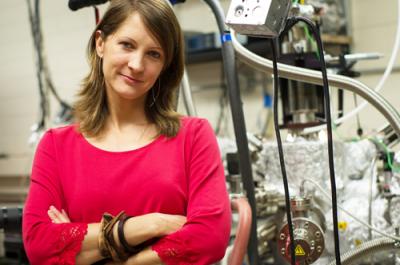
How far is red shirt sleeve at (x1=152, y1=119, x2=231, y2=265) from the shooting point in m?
1.20

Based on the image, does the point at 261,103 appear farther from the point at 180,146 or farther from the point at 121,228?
the point at 121,228

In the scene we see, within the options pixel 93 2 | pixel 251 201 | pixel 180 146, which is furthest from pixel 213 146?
A: pixel 93 2

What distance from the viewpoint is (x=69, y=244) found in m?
1.22

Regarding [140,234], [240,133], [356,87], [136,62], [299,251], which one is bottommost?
[299,251]

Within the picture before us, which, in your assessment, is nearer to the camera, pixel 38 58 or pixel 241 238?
pixel 241 238

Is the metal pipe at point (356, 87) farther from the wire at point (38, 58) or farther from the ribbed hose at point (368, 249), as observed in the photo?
the wire at point (38, 58)

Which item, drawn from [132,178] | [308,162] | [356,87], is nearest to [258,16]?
[356,87]

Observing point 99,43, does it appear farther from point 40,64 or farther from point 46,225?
point 40,64

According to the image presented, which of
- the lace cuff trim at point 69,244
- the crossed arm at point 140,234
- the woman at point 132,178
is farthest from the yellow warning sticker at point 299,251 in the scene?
the lace cuff trim at point 69,244

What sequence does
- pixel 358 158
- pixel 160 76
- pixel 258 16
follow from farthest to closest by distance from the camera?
pixel 358 158 < pixel 160 76 < pixel 258 16

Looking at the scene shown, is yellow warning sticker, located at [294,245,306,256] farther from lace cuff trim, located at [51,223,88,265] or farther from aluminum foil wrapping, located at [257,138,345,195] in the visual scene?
lace cuff trim, located at [51,223,88,265]

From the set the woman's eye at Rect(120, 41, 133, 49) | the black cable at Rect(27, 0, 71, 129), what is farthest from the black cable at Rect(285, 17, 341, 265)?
the black cable at Rect(27, 0, 71, 129)

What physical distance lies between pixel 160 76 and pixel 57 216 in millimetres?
484

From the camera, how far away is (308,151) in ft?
4.83
